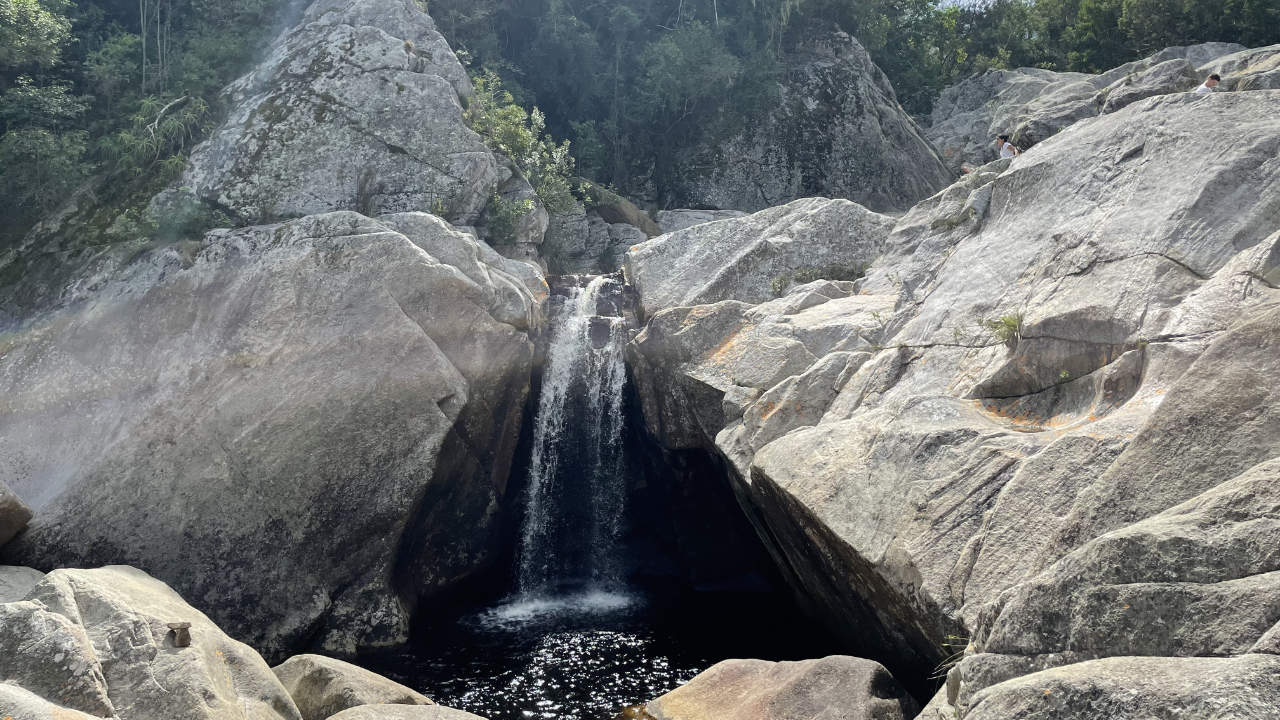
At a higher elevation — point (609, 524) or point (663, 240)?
point (663, 240)

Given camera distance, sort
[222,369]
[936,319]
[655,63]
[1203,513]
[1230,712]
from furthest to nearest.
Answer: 1. [655,63]
2. [222,369]
3. [936,319]
4. [1203,513]
5. [1230,712]

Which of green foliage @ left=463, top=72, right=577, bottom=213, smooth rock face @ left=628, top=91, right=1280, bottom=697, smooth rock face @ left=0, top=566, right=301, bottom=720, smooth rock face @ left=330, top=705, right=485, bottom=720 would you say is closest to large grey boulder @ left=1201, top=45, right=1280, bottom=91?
smooth rock face @ left=628, top=91, right=1280, bottom=697

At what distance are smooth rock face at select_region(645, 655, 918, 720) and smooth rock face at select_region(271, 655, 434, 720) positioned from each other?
3.73 m

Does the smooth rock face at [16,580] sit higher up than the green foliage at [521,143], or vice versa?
the green foliage at [521,143]

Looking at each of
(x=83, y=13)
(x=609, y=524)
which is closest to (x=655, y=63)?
(x=83, y=13)

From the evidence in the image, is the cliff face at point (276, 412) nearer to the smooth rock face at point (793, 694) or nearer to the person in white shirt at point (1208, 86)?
the smooth rock face at point (793, 694)

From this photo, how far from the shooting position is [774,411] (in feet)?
49.3

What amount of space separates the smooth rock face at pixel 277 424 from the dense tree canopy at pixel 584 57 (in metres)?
7.07

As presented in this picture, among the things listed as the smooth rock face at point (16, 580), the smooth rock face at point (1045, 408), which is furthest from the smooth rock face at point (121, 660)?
the smooth rock face at point (1045, 408)

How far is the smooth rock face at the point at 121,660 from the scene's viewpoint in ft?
29.8

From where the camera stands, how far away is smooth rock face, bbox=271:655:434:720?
11.4 meters

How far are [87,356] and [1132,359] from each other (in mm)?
19411

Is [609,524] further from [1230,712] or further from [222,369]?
[1230,712]

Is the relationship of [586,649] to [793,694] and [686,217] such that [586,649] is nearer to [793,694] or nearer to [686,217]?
[793,694]
